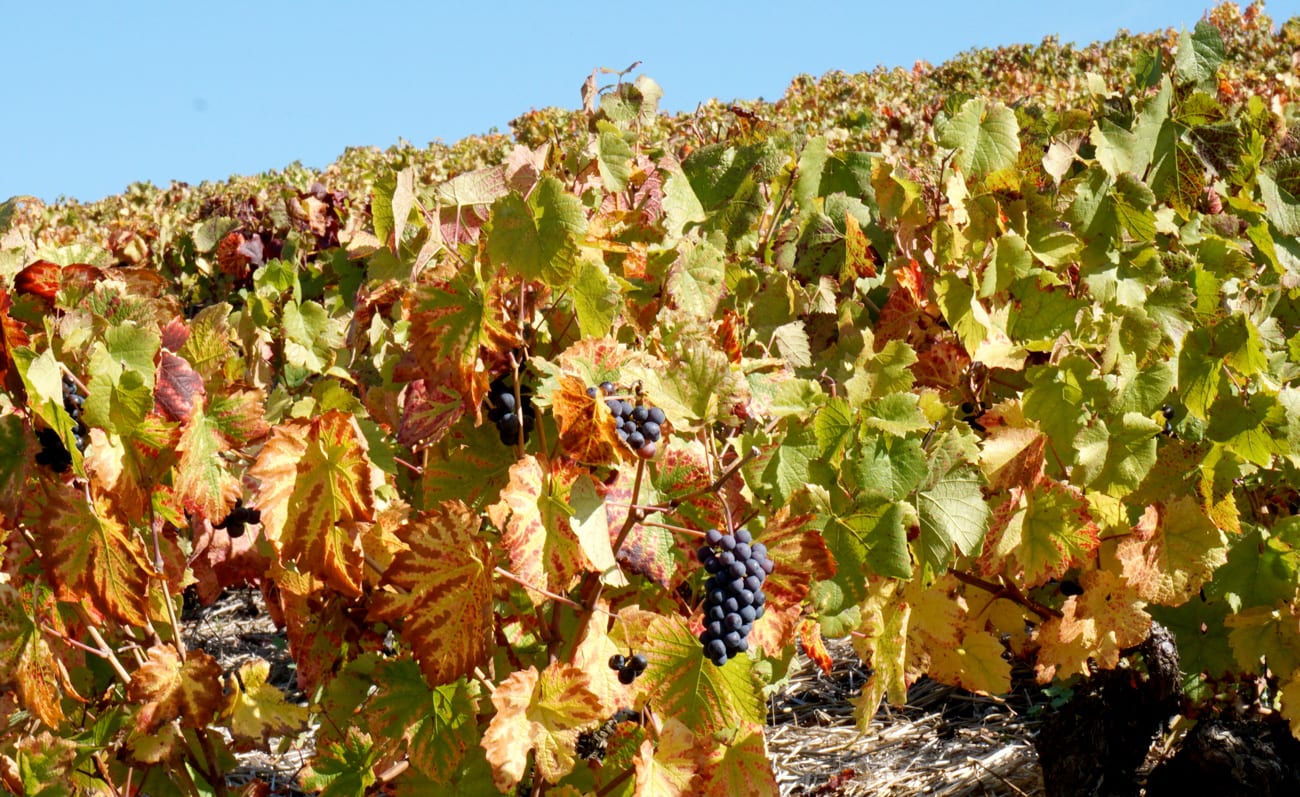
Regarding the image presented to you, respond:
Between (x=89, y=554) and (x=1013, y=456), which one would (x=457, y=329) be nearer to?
(x=89, y=554)

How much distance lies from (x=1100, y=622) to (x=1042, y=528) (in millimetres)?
470

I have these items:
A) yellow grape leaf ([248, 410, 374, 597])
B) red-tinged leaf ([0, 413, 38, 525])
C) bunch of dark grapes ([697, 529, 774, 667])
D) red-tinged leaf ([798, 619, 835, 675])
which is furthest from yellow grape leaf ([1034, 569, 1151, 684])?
red-tinged leaf ([0, 413, 38, 525])

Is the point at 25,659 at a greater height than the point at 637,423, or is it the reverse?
the point at 637,423

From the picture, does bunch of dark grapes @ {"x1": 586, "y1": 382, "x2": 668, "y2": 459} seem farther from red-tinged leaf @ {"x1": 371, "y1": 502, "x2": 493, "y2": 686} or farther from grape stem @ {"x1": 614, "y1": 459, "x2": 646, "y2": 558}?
red-tinged leaf @ {"x1": 371, "y1": 502, "x2": 493, "y2": 686}

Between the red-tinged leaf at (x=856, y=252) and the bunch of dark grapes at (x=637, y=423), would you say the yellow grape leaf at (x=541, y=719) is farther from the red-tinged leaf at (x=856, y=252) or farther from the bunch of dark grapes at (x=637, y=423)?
the red-tinged leaf at (x=856, y=252)

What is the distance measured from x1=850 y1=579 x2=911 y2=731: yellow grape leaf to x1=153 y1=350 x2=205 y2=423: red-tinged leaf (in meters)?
1.13

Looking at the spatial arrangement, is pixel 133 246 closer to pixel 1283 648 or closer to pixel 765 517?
pixel 765 517

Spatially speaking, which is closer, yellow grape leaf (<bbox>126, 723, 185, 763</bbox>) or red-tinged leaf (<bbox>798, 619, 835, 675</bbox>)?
red-tinged leaf (<bbox>798, 619, 835, 675</bbox>)

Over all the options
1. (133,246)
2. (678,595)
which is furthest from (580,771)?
(133,246)

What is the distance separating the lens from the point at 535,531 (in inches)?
59.4

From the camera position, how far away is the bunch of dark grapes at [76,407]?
1.68 meters

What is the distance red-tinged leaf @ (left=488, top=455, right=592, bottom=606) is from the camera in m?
1.48

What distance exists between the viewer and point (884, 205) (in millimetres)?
2377

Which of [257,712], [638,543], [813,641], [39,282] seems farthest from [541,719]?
[39,282]
